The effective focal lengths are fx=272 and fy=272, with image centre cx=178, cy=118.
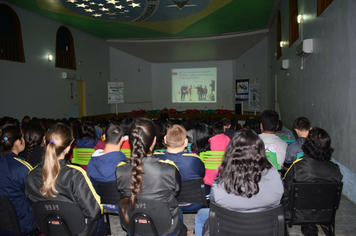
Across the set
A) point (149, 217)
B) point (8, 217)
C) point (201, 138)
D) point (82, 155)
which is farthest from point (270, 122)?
point (8, 217)

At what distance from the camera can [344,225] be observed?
111 inches

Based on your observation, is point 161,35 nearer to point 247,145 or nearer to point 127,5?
point 127,5

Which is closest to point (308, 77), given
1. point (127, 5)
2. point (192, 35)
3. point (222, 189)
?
point (222, 189)

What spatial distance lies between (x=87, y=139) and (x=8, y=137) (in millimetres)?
1475

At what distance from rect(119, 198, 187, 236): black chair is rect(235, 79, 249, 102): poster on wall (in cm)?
1169

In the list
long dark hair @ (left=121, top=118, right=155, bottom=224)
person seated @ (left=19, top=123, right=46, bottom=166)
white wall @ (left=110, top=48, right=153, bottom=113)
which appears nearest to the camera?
long dark hair @ (left=121, top=118, right=155, bottom=224)

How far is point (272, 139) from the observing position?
320 cm

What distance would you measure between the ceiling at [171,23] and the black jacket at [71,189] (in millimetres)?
7632

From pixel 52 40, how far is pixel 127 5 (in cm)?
363

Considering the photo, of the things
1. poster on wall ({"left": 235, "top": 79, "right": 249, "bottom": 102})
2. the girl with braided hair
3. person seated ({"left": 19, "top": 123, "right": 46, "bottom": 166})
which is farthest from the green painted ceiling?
the girl with braided hair

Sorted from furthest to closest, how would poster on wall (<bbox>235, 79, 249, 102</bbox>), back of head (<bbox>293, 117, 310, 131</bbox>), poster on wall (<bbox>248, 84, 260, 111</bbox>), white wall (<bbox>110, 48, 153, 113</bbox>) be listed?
white wall (<bbox>110, 48, 153, 113</bbox>)
poster on wall (<bbox>235, 79, 249, 102</bbox>)
poster on wall (<bbox>248, 84, 260, 111</bbox>)
back of head (<bbox>293, 117, 310, 131</bbox>)

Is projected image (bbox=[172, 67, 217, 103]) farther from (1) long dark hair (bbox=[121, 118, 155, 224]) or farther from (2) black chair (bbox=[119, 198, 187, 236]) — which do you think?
(2) black chair (bbox=[119, 198, 187, 236])

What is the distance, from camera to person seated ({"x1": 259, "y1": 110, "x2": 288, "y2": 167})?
3.13 meters

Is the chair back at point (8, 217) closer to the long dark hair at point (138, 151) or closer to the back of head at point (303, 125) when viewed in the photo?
the long dark hair at point (138, 151)
